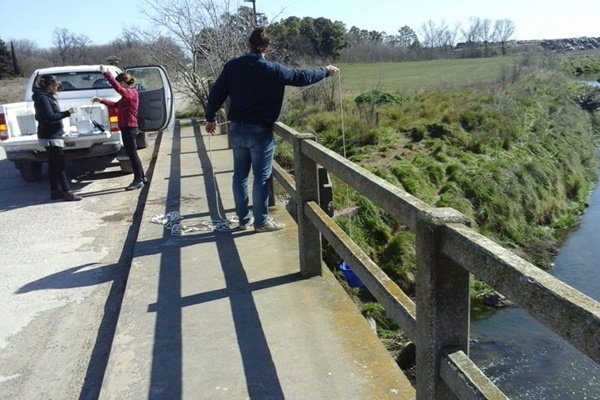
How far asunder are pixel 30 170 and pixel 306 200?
7047mm

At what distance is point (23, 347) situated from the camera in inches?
167

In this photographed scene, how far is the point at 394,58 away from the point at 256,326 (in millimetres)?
74519

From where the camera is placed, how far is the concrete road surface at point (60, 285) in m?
3.84

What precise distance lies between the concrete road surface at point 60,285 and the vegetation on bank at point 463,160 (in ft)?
11.1

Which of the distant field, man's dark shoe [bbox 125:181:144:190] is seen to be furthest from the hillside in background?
man's dark shoe [bbox 125:181:144:190]

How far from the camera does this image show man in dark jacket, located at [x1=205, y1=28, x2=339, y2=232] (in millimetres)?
4961

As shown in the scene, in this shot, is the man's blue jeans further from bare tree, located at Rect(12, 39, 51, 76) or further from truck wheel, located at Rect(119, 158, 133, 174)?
bare tree, located at Rect(12, 39, 51, 76)

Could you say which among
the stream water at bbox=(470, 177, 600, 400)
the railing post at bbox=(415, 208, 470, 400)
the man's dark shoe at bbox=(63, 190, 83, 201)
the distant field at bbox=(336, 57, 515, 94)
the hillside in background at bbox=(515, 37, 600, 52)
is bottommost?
the stream water at bbox=(470, 177, 600, 400)

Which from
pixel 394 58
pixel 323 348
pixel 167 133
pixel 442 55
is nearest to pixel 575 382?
pixel 323 348

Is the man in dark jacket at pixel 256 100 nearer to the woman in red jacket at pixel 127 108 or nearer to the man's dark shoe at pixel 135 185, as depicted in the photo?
the woman in red jacket at pixel 127 108

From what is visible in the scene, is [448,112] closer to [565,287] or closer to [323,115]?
[323,115]

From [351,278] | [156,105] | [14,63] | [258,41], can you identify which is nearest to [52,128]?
[156,105]

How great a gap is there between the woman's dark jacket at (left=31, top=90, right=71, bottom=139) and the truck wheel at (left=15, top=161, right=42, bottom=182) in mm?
1713

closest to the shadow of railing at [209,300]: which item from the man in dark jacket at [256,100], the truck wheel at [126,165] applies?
the man in dark jacket at [256,100]
